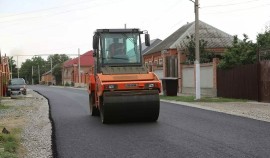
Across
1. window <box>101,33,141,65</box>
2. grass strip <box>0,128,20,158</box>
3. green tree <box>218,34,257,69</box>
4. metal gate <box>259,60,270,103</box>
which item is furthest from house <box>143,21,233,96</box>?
grass strip <box>0,128,20,158</box>

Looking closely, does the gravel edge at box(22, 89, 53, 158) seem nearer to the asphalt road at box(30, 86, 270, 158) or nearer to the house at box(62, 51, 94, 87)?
the asphalt road at box(30, 86, 270, 158)

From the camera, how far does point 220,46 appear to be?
151ft

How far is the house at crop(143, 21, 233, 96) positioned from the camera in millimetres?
30247

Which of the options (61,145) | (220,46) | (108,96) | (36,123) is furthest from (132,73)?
(220,46)

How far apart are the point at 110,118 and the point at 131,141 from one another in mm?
3411

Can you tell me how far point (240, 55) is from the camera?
2712 centimetres

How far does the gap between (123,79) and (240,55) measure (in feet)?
50.4

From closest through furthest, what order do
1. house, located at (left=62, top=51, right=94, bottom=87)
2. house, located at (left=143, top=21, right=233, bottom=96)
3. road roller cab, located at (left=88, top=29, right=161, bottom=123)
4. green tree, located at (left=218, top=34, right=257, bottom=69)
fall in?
road roller cab, located at (left=88, top=29, right=161, bottom=123)
green tree, located at (left=218, top=34, right=257, bottom=69)
house, located at (left=143, top=21, right=233, bottom=96)
house, located at (left=62, top=51, right=94, bottom=87)

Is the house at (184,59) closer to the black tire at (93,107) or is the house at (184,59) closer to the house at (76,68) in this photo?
the black tire at (93,107)

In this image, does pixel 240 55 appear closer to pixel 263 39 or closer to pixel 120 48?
pixel 263 39

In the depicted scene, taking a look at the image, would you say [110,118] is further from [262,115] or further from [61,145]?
[262,115]

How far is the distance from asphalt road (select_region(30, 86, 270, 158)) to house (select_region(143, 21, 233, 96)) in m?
8.16

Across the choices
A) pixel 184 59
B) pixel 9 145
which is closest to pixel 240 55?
pixel 184 59

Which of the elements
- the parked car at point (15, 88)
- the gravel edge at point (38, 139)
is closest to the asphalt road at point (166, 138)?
the gravel edge at point (38, 139)
